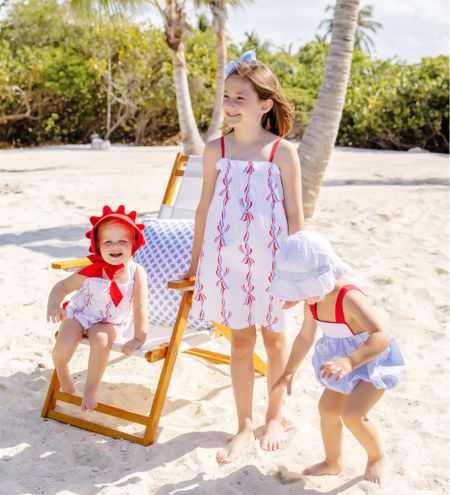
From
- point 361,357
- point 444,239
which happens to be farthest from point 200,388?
point 444,239

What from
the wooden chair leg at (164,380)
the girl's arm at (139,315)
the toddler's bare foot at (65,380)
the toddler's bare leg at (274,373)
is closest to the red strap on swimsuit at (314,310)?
the toddler's bare leg at (274,373)

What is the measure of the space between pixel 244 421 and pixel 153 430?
0.45m

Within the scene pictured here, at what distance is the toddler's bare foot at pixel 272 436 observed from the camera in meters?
3.26

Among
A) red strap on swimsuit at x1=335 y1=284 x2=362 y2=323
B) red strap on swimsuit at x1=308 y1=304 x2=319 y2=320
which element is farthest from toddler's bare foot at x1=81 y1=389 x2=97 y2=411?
red strap on swimsuit at x1=335 y1=284 x2=362 y2=323

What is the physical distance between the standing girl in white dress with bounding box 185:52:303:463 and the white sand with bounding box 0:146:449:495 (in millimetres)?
263

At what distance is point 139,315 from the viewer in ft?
11.0

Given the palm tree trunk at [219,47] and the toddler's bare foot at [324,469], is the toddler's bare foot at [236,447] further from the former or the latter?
the palm tree trunk at [219,47]

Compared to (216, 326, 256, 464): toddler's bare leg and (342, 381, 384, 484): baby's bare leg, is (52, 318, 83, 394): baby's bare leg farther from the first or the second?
(342, 381, 384, 484): baby's bare leg

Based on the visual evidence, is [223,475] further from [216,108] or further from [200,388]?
[216,108]

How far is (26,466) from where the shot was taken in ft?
10.2

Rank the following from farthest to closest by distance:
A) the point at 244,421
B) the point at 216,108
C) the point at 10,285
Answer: the point at 216,108, the point at 10,285, the point at 244,421

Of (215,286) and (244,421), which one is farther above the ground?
(215,286)

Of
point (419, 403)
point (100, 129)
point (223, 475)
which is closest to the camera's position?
point (223, 475)

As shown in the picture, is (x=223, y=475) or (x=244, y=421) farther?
(x=244, y=421)
